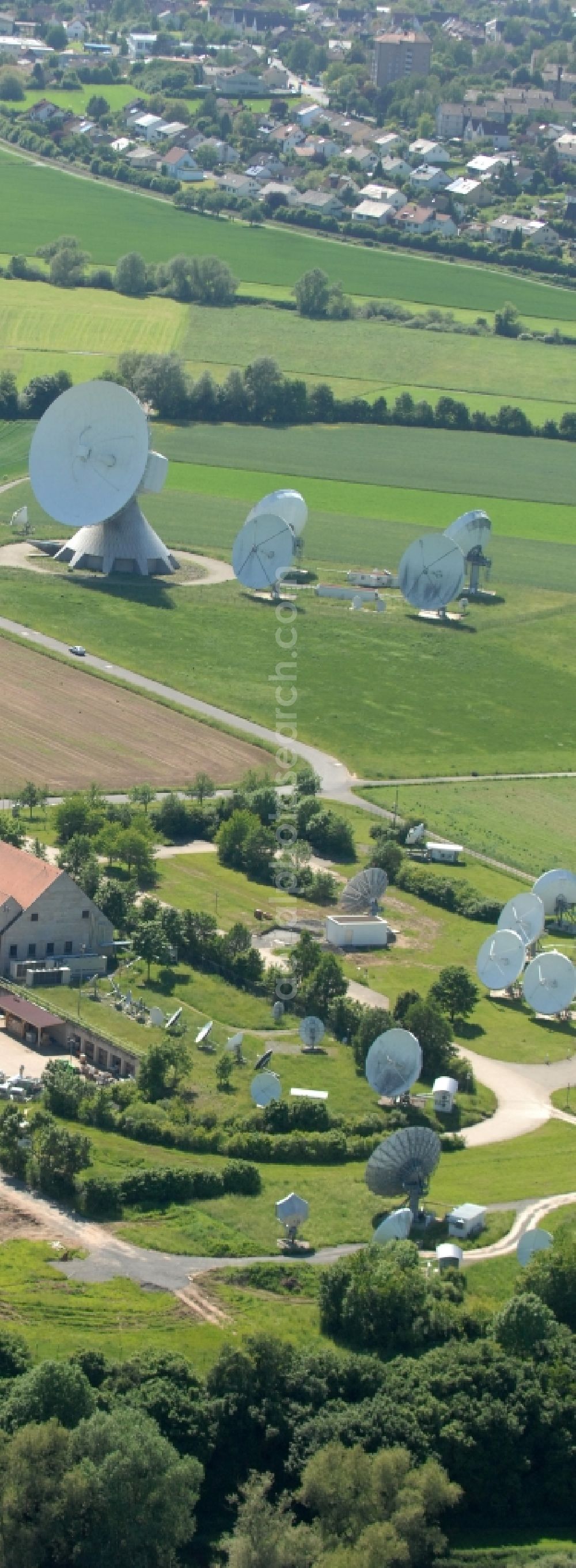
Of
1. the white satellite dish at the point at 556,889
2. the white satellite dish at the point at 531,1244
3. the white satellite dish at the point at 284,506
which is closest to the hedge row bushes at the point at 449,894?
the white satellite dish at the point at 556,889

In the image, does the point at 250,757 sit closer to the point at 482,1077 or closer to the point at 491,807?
the point at 491,807

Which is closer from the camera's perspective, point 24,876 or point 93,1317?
point 93,1317

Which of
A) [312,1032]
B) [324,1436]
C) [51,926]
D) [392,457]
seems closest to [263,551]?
[392,457]

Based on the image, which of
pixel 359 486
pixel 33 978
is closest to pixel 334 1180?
pixel 33 978

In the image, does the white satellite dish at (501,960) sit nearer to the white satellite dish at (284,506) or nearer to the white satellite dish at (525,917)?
the white satellite dish at (525,917)

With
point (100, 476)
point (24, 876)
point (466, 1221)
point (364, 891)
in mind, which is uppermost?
point (100, 476)

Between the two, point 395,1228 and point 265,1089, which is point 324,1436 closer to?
point 395,1228
